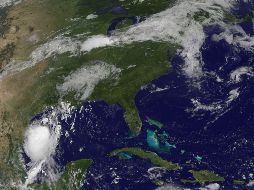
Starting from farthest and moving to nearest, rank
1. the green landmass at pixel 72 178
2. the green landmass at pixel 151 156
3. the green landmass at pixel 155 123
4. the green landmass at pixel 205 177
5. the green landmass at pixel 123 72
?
the green landmass at pixel 123 72 → the green landmass at pixel 155 123 → the green landmass at pixel 72 178 → the green landmass at pixel 151 156 → the green landmass at pixel 205 177

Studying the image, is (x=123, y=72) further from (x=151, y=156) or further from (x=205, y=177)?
(x=205, y=177)

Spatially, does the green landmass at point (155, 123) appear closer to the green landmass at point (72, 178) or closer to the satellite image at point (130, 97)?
the satellite image at point (130, 97)

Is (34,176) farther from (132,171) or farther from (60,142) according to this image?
(132,171)

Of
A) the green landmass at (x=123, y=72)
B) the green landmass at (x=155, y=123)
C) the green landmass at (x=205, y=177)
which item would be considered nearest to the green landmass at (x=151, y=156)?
the green landmass at (x=205, y=177)

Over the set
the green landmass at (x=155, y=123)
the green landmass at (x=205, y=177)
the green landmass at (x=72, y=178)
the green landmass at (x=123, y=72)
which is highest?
the green landmass at (x=123, y=72)

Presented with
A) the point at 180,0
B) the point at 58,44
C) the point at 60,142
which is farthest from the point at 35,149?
the point at 180,0

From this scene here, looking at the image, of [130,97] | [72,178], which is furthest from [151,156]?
[72,178]
